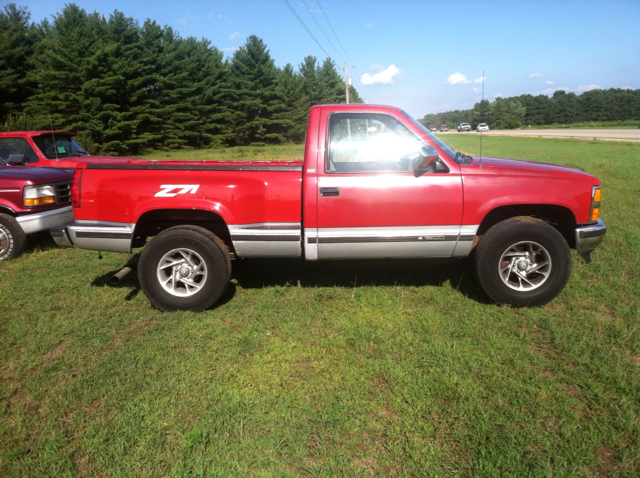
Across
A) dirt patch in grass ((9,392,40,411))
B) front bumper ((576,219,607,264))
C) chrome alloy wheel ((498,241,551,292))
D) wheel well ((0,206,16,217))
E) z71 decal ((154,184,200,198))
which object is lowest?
dirt patch in grass ((9,392,40,411))

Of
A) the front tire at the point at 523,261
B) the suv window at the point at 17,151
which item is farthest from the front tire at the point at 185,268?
the suv window at the point at 17,151

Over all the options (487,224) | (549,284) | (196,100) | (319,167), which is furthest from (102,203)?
(196,100)

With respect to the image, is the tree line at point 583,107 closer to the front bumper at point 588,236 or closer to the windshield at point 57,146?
the windshield at point 57,146

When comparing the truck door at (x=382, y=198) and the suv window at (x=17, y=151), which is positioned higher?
the suv window at (x=17, y=151)

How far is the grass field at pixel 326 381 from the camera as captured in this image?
2.62 m

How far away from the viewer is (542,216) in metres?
4.80

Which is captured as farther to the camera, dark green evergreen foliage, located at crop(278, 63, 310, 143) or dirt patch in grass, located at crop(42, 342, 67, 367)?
dark green evergreen foliage, located at crop(278, 63, 310, 143)

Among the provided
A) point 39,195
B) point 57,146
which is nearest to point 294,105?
point 57,146

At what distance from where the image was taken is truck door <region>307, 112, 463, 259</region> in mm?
4371

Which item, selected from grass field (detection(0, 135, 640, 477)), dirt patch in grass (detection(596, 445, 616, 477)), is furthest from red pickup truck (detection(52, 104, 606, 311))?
dirt patch in grass (detection(596, 445, 616, 477))

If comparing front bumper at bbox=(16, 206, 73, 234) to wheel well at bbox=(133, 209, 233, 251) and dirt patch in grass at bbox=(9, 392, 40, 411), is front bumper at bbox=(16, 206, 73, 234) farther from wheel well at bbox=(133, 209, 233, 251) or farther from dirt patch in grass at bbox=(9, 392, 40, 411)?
dirt patch in grass at bbox=(9, 392, 40, 411)

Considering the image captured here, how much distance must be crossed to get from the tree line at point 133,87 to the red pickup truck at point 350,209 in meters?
20.2

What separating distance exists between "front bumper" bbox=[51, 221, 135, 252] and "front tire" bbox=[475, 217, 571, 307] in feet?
11.7

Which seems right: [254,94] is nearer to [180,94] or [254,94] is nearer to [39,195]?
[180,94]
